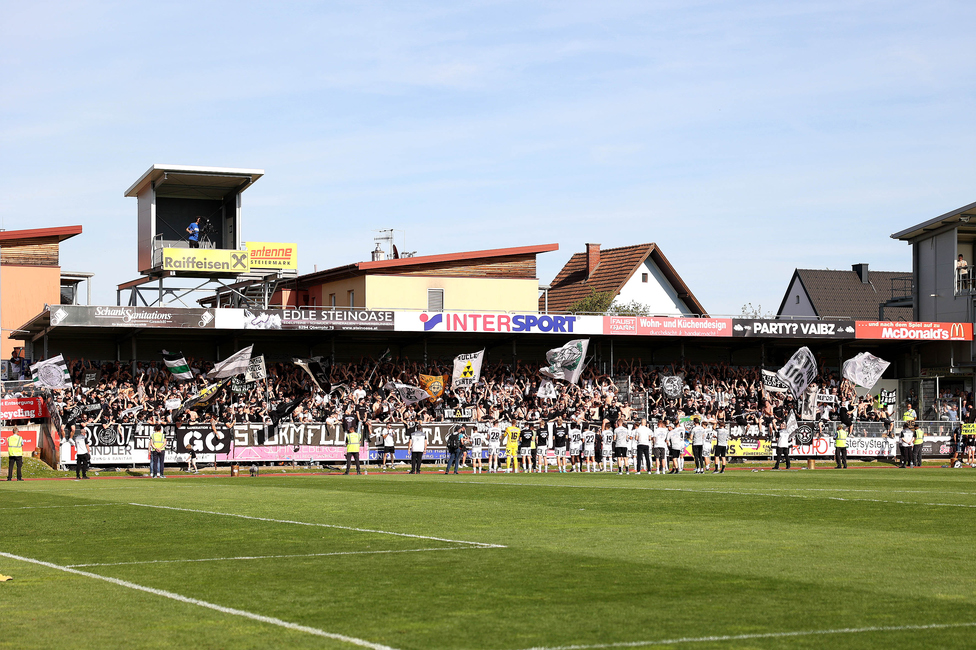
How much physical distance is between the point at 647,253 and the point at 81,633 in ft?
200

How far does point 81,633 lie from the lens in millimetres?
7637

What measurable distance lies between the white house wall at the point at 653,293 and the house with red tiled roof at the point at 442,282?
1338 centimetres

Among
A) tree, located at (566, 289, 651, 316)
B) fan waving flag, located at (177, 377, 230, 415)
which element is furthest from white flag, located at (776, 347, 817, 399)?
fan waving flag, located at (177, 377, 230, 415)

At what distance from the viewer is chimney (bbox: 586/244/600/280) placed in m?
71.8

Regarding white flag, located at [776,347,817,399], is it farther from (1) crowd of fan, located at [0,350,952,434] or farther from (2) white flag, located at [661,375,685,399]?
(2) white flag, located at [661,375,685,399]

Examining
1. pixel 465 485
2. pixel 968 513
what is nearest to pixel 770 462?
pixel 465 485

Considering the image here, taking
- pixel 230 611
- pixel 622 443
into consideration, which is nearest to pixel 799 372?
pixel 622 443

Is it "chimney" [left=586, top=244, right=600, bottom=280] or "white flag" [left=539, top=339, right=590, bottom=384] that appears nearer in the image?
"white flag" [left=539, top=339, right=590, bottom=384]

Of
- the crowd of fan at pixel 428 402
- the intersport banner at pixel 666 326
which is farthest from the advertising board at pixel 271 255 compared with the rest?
the intersport banner at pixel 666 326

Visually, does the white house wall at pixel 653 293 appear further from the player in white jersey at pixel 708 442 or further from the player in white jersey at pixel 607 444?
the player in white jersey at pixel 607 444

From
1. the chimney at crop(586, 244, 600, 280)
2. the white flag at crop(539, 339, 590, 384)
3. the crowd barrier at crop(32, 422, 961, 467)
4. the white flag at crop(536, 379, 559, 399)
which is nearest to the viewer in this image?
the crowd barrier at crop(32, 422, 961, 467)

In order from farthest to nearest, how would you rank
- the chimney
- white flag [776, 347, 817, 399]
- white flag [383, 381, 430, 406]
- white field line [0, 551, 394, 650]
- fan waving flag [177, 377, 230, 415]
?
the chimney
white flag [776, 347, 817, 399]
white flag [383, 381, 430, 406]
fan waving flag [177, 377, 230, 415]
white field line [0, 551, 394, 650]

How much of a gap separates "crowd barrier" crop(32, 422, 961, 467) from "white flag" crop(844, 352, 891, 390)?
367 centimetres

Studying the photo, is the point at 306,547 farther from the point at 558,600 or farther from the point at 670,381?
the point at 670,381
